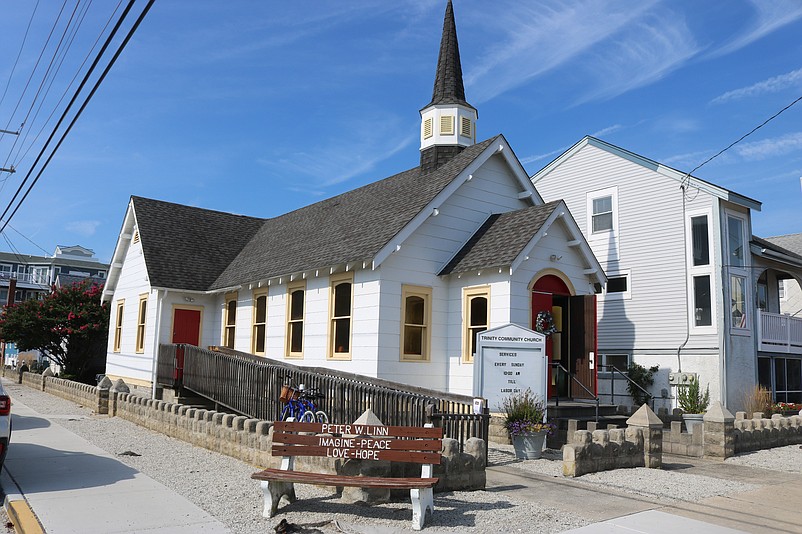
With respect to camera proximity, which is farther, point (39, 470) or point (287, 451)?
point (39, 470)

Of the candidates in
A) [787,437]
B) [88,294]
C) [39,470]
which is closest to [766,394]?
[787,437]

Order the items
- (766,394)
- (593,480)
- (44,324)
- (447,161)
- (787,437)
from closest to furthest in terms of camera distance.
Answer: (593,480)
(787,437)
(447,161)
(766,394)
(44,324)

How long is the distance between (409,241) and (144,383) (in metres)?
12.6

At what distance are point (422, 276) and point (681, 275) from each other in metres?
10.8

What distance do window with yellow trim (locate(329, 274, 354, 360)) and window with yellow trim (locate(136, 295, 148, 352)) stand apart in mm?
10411

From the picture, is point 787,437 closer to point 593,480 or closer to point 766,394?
point 766,394

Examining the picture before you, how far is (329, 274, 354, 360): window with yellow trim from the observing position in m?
16.8

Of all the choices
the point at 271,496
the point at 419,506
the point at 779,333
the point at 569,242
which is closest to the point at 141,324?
the point at 569,242

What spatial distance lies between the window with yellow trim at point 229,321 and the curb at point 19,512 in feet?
45.5

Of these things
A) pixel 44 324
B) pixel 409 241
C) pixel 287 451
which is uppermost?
pixel 409 241

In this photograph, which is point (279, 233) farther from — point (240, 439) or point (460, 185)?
point (240, 439)

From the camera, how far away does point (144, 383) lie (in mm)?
23547

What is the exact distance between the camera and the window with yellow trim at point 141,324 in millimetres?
24578

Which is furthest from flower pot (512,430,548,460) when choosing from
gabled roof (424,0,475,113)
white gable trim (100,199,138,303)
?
white gable trim (100,199,138,303)
